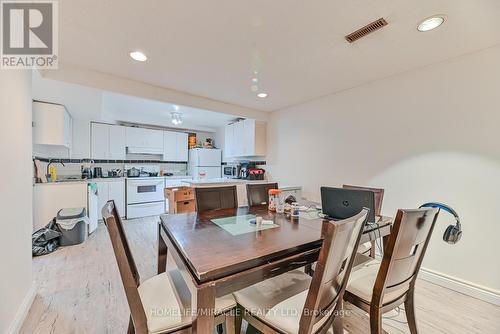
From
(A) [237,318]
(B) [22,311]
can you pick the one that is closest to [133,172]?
(B) [22,311]

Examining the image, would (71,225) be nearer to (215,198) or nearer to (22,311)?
(22,311)

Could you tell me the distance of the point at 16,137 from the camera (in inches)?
59.6

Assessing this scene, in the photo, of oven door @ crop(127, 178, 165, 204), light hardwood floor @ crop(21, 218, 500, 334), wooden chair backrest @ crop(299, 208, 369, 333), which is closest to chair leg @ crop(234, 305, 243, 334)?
wooden chair backrest @ crop(299, 208, 369, 333)

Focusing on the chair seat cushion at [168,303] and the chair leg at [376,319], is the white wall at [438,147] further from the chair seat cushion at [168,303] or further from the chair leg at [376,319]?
the chair seat cushion at [168,303]

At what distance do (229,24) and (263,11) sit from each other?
0.99ft

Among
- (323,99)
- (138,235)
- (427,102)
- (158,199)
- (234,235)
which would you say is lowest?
(138,235)

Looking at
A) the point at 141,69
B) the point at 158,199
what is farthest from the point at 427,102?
the point at 158,199

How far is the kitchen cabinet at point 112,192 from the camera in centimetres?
420

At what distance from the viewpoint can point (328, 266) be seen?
0.86 metres

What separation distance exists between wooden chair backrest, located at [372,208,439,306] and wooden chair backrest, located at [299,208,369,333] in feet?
0.77

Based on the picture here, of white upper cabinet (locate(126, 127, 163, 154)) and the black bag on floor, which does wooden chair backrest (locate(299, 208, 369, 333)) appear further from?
white upper cabinet (locate(126, 127, 163, 154))

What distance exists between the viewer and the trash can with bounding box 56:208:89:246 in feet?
9.68

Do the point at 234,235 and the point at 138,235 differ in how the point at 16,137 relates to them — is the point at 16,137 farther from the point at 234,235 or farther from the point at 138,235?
the point at 138,235

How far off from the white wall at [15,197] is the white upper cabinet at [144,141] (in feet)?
10.4
